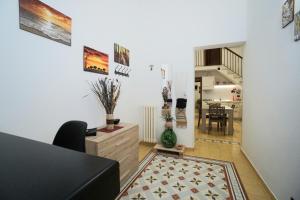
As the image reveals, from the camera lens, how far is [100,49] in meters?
2.55

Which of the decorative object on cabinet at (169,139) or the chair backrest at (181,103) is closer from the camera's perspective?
the decorative object on cabinet at (169,139)

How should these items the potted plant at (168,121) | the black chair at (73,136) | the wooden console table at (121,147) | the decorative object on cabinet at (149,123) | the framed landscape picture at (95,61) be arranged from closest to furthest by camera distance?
the black chair at (73,136) → the wooden console table at (121,147) → the framed landscape picture at (95,61) → the potted plant at (168,121) → the decorative object on cabinet at (149,123)

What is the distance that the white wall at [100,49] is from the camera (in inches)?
→ 58.0

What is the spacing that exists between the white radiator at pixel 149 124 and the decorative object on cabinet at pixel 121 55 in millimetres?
1164

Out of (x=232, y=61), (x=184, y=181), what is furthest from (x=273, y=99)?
(x=232, y=61)

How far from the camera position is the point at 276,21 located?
6.20 feet

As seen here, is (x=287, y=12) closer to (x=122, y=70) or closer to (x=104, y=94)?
(x=104, y=94)

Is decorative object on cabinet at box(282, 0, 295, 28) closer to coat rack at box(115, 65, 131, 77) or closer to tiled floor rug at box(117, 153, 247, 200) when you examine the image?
tiled floor rug at box(117, 153, 247, 200)

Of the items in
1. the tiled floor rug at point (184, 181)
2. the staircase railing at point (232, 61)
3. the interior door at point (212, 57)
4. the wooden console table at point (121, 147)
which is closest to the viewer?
the wooden console table at point (121, 147)

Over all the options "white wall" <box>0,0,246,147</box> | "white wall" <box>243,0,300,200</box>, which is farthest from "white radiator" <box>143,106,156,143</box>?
"white wall" <box>243,0,300,200</box>

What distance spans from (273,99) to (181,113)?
1.76 m

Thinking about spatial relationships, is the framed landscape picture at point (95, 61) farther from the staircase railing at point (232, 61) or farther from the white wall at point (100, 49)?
the staircase railing at point (232, 61)

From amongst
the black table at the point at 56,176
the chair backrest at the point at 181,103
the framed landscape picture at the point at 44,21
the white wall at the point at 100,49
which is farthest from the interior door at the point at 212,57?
the black table at the point at 56,176

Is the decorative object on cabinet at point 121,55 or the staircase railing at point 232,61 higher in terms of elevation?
the staircase railing at point 232,61
